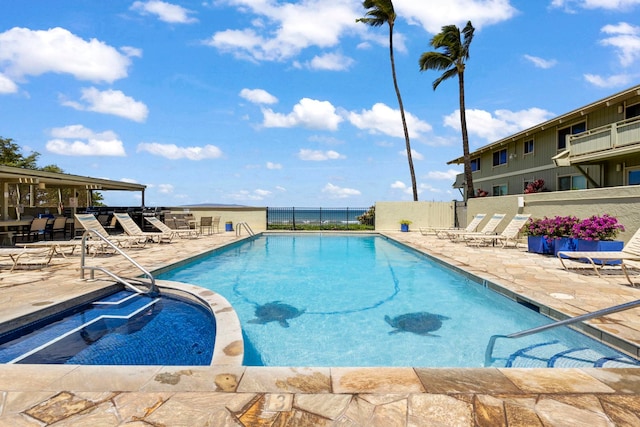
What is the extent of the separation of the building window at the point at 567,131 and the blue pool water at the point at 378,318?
1086cm

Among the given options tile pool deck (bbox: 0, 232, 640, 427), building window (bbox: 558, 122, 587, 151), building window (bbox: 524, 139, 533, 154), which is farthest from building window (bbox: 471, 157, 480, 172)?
tile pool deck (bbox: 0, 232, 640, 427)

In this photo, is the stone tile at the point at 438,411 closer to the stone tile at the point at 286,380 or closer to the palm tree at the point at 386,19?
the stone tile at the point at 286,380

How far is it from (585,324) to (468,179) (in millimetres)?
15661

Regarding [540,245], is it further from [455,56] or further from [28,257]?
[455,56]

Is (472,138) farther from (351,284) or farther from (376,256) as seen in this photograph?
(351,284)

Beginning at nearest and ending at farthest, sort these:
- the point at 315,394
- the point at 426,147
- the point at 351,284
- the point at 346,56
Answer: the point at 315,394, the point at 351,284, the point at 346,56, the point at 426,147

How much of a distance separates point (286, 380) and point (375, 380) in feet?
1.87

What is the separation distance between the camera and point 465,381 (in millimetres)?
2248

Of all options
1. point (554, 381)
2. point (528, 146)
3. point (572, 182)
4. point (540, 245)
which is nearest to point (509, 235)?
point (540, 245)

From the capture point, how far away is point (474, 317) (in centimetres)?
473

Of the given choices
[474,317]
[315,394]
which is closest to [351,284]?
[474,317]

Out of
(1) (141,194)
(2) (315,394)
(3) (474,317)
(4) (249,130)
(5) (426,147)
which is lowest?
(3) (474,317)

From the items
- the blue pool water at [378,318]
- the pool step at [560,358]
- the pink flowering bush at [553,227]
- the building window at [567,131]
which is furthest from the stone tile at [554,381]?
the building window at [567,131]

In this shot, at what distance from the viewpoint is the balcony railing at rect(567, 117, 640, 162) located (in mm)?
10906
